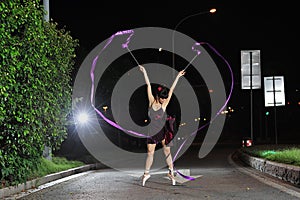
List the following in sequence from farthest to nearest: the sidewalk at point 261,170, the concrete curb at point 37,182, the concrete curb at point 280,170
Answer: the concrete curb at point 280,170, the sidewalk at point 261,170, the concrete curb at point 37,182

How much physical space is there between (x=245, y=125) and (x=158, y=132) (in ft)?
297

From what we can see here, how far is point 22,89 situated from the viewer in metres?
10.2

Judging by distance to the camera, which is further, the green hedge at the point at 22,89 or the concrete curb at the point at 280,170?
the concrete curb at the point at 280,170

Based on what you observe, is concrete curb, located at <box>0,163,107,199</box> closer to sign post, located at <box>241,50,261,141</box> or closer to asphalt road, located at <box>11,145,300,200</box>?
asphalt road, located at <box>11,145,300,200</box>

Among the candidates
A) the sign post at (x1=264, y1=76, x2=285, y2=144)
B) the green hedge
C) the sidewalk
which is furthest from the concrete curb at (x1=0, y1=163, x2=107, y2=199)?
the sign post at (x1=264, y1=76, x2=285, y2=144)

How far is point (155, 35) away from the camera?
121 feet

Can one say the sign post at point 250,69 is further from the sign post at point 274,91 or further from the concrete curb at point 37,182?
the concrete curb at point 37,182

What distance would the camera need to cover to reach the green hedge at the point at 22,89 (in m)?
9.46

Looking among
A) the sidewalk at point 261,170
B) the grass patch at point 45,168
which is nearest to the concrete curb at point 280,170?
the sidewalk at point 261,170

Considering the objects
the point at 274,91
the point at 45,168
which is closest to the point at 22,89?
the point at 45,168

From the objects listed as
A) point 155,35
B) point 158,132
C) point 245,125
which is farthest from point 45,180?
point 245,125

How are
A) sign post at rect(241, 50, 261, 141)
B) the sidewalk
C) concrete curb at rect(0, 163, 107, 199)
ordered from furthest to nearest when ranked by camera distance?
sign post at rect(241, 50, 261, 141), the sidewalk, concrete curb at rect(0, 163, 107, 199)

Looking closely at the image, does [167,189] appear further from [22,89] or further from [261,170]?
[261,170]

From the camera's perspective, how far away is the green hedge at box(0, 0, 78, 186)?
9.46 meters
